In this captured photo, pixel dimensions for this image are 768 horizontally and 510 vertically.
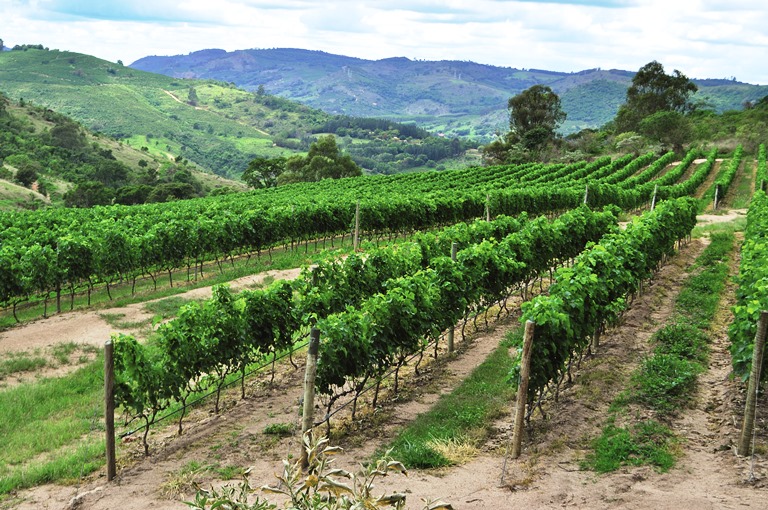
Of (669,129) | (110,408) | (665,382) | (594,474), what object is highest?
(669,129)

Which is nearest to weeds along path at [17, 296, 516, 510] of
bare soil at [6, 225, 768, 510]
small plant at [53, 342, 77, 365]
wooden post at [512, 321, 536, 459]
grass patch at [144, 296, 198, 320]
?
bare soil at [6, 225, 768, 510]

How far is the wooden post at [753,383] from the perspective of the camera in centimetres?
799

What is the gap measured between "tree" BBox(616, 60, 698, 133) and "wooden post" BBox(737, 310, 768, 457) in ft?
305

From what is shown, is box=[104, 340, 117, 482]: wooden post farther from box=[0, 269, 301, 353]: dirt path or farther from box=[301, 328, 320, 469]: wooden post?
box=[0, 269, 301, 353]: dirt path

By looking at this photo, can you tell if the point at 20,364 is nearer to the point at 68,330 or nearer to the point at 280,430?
the point at 68,330

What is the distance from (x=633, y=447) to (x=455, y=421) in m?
2.53

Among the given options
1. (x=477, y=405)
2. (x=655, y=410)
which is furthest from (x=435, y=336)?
(x=655, y=410)

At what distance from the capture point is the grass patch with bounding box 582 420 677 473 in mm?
8094

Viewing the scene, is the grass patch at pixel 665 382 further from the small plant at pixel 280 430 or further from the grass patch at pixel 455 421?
the small plant at pixel 280 430

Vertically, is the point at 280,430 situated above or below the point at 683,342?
below

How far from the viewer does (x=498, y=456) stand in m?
8.67

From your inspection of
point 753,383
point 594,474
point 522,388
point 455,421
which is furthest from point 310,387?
point 753,383

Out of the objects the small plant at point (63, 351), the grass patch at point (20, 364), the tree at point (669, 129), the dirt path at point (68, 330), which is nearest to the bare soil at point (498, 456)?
the small plant at point (63, 351)

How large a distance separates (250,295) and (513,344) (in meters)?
5.48
